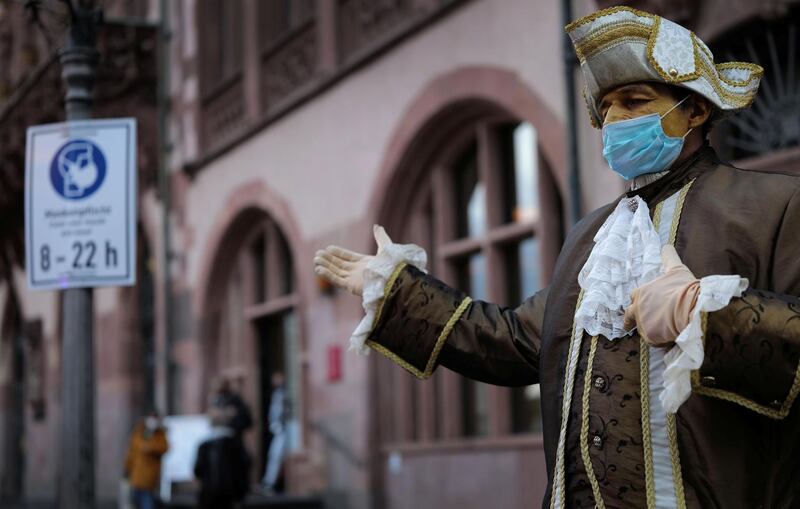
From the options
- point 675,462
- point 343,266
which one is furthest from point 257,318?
point 675,462

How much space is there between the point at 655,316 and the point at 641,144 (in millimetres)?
590

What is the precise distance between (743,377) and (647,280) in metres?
0.43

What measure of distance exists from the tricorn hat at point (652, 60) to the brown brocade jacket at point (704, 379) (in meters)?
0.18

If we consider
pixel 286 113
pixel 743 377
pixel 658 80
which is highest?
pixel 286 113

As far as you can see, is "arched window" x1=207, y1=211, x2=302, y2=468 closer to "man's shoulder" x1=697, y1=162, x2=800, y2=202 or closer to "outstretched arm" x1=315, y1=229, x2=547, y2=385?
"outstretched arm" x1=315, y1=229, x2=547, y2=385

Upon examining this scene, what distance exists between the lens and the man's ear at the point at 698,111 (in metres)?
3.58

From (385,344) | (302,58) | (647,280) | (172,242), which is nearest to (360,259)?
(385,344)

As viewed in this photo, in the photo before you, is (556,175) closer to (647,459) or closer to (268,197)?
(268,197)

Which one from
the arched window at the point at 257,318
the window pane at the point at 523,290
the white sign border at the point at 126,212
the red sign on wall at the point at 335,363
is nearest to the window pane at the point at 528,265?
the window pane at the point at 523,290

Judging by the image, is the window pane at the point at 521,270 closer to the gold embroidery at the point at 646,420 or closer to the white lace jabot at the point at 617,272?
the white lace jabot at the point at 617,272

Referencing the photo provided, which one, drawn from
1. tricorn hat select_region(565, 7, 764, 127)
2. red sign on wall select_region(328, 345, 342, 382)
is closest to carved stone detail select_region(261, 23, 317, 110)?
red sign on wall select_region(328, 345, 342, 382)

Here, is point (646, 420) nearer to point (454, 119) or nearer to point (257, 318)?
point (454, 119)

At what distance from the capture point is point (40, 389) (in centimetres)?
2702

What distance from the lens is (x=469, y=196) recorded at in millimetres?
14344
